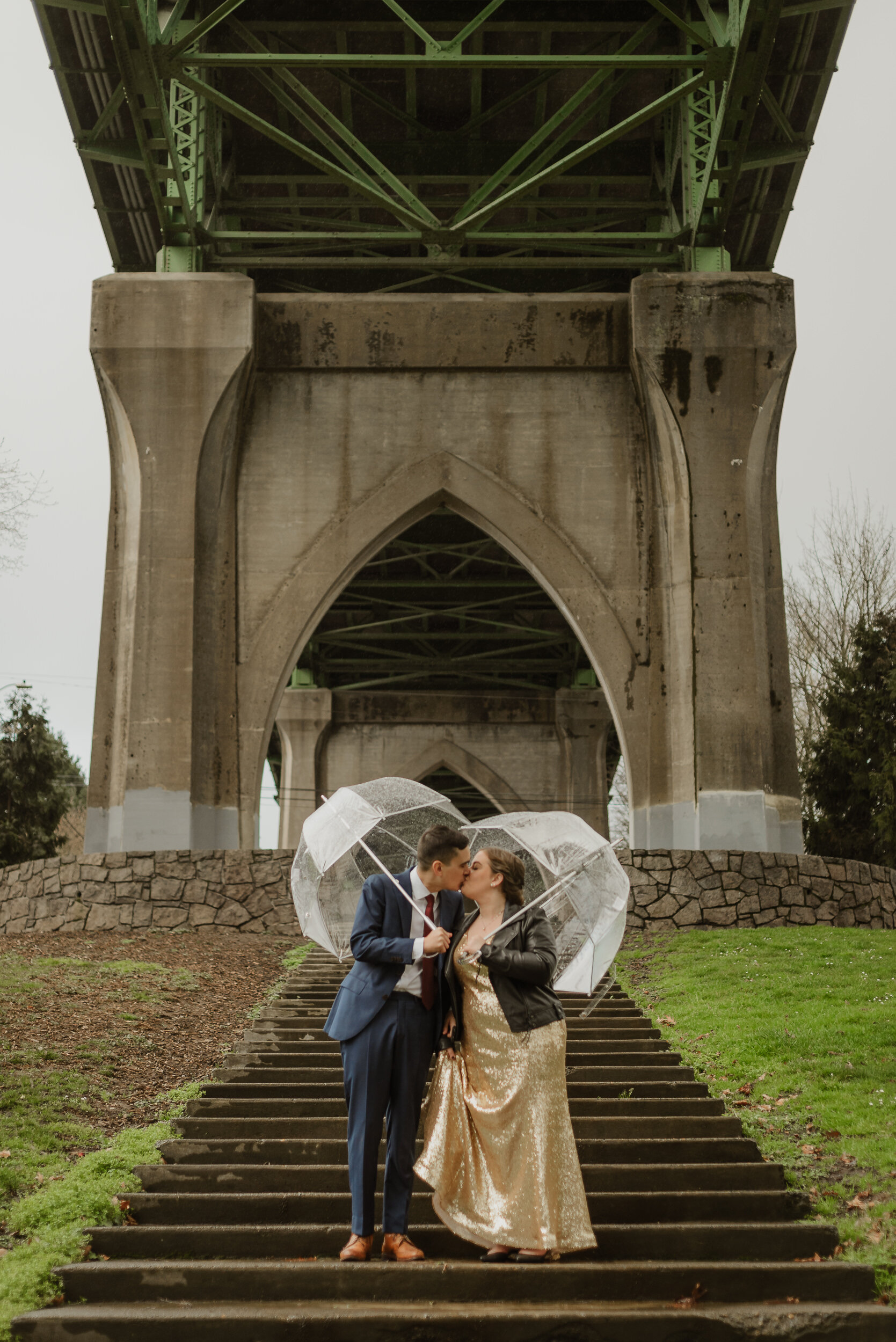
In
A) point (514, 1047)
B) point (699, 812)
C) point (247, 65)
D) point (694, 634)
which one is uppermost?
point (247, 65)

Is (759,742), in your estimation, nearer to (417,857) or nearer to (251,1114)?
(251,1114)

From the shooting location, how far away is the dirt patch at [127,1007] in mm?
7500

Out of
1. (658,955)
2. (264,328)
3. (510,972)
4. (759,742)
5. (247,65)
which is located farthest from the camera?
(264,328)

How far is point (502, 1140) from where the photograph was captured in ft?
14.9

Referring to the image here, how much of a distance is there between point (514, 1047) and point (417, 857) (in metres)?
0.75

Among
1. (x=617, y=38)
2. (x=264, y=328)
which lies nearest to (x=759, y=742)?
(x=264, y=328)

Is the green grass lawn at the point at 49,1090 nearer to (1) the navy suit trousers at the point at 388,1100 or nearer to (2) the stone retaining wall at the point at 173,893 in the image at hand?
(1) the navy suit trousers at the point at 388,1100

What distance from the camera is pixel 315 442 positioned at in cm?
1620

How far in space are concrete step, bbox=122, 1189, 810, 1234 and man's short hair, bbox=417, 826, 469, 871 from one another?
5.10 ft

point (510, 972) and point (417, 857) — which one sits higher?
point (417, 857)

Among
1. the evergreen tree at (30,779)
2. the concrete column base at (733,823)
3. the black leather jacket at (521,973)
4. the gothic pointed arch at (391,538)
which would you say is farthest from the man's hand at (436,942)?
the evergreen tree at (30,779)

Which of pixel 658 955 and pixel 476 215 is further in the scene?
pixel 476 215

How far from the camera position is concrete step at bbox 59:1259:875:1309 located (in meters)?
4.40

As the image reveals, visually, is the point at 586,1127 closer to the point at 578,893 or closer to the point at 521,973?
the point at 578,893
